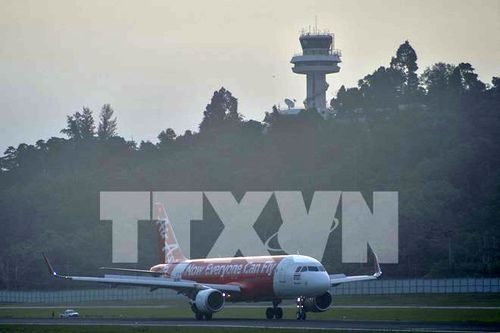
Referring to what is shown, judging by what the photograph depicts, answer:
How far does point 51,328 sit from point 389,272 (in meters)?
56.1

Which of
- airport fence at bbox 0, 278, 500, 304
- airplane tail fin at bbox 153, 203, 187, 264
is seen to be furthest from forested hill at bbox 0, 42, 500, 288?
airplane tail fin at bbox 153, 203, 187, 264

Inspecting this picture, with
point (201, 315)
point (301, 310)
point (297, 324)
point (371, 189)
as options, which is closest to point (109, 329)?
point (297, 324)

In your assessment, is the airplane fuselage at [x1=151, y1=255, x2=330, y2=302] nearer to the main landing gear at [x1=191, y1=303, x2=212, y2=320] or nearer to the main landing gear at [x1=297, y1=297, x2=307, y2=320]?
the main landing gear at [x1=297, y1=297, x2=307, y2=320]

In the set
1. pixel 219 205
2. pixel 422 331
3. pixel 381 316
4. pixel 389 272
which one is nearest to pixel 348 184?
pixel 219 205

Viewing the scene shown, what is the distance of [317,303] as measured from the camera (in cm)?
7825

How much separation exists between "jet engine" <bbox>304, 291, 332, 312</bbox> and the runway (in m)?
2.92

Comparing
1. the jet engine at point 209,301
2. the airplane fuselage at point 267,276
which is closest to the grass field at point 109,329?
the jet engine at point 209,301

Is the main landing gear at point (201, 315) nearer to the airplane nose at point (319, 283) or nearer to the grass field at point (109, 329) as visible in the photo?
the airplane nose at point (319, 283)

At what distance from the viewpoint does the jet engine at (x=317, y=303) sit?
78125 millimetres

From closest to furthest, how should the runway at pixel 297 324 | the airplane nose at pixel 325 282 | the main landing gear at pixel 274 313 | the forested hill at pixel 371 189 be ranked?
the runway at pixel 297 324 < the airplane nose at pixel 325 282 < the main landing gear at pixel 274 313 < the forested hill at pixel 371 189

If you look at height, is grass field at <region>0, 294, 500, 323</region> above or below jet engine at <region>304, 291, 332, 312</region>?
below

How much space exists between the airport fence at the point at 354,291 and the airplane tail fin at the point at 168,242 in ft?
37.1

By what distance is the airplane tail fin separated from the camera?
96438mm

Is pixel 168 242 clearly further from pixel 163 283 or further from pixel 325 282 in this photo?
pixel 325 282
